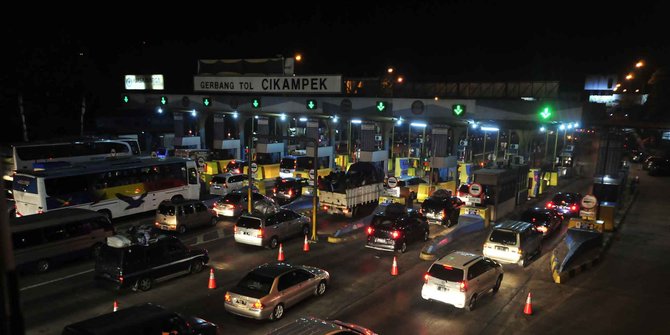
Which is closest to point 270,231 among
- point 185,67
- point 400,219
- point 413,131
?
point 400,219

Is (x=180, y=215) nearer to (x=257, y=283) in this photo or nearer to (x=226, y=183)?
(x=226, y=183)

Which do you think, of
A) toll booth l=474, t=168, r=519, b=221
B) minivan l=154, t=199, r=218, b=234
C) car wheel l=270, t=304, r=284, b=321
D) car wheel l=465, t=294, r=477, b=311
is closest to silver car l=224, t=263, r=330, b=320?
car wheel l=270, t=304, r=284, b=321

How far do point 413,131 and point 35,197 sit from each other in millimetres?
55080

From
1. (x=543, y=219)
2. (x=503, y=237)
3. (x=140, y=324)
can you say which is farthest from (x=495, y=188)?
(x=140, y=324)

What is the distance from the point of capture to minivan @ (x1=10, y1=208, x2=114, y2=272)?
623 inches

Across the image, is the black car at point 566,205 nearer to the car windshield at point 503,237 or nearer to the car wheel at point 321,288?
the car windshield at point 503,237

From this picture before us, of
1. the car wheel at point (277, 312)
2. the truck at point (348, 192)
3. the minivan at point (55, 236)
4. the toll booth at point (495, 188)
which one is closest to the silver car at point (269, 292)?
the car wheel at point (277, 312)

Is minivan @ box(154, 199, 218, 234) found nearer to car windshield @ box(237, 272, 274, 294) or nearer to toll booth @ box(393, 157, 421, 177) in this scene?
car windshield @ box(237, 272, 274, 294)

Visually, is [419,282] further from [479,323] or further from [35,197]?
[35,197]

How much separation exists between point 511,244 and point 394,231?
4229 mm

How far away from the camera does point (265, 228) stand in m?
18.9

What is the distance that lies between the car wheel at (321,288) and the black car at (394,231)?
16.0 ft

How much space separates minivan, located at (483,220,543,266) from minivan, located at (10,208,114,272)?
13.5m

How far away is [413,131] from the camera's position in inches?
2753
